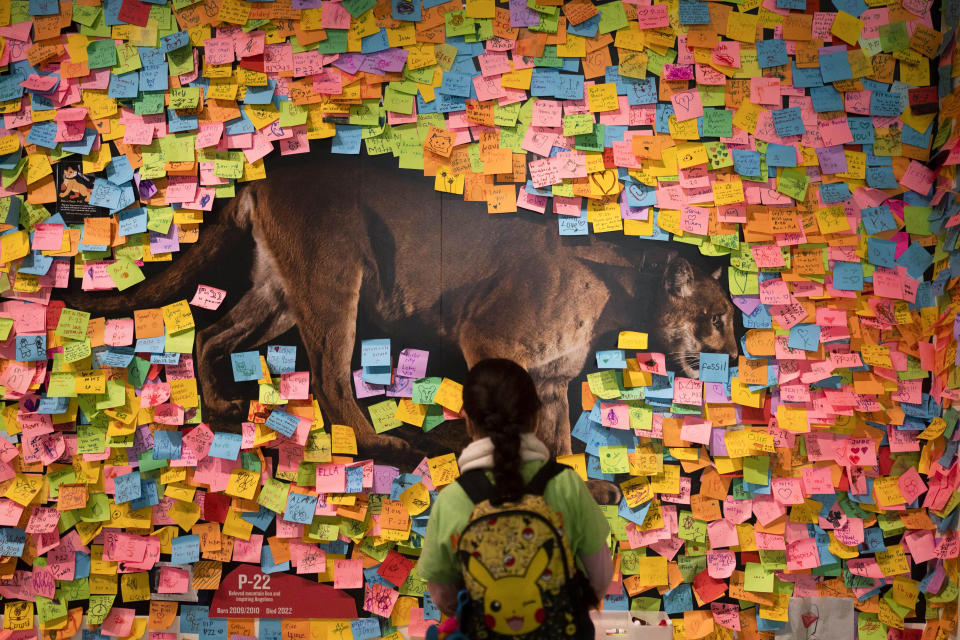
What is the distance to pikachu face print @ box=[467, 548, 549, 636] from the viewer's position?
142 centimetres

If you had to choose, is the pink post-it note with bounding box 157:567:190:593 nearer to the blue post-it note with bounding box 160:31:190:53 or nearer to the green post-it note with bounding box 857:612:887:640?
the blue post-it note with bounding box 160:31:190:53

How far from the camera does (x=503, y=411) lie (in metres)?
1.49

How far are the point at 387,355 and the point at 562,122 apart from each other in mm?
902

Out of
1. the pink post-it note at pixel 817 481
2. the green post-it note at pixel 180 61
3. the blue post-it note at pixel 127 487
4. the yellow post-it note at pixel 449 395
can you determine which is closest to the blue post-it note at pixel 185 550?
the blue post-it note at pixel 127 487

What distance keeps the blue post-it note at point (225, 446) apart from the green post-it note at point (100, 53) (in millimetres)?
1221

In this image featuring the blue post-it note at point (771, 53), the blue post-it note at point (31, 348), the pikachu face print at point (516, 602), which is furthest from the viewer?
the blue post-it note at point (31, 348)

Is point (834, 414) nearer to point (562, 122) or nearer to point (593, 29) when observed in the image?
point (562, 122)

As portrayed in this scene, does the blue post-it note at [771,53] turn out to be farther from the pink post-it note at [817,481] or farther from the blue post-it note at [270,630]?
the blue post-it note at [270,630]

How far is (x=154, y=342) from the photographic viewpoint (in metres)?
2.34

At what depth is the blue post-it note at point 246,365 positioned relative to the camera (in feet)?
7.63

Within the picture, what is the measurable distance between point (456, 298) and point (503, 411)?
86 cm

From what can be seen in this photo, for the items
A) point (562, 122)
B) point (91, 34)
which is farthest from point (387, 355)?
point (91, 34)

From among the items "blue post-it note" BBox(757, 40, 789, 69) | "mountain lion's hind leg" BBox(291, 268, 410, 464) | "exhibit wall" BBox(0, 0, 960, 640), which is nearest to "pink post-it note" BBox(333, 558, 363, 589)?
"exhibit wall" BBox(0, 0, 960, 640)

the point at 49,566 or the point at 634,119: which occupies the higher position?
the point at 634,119
